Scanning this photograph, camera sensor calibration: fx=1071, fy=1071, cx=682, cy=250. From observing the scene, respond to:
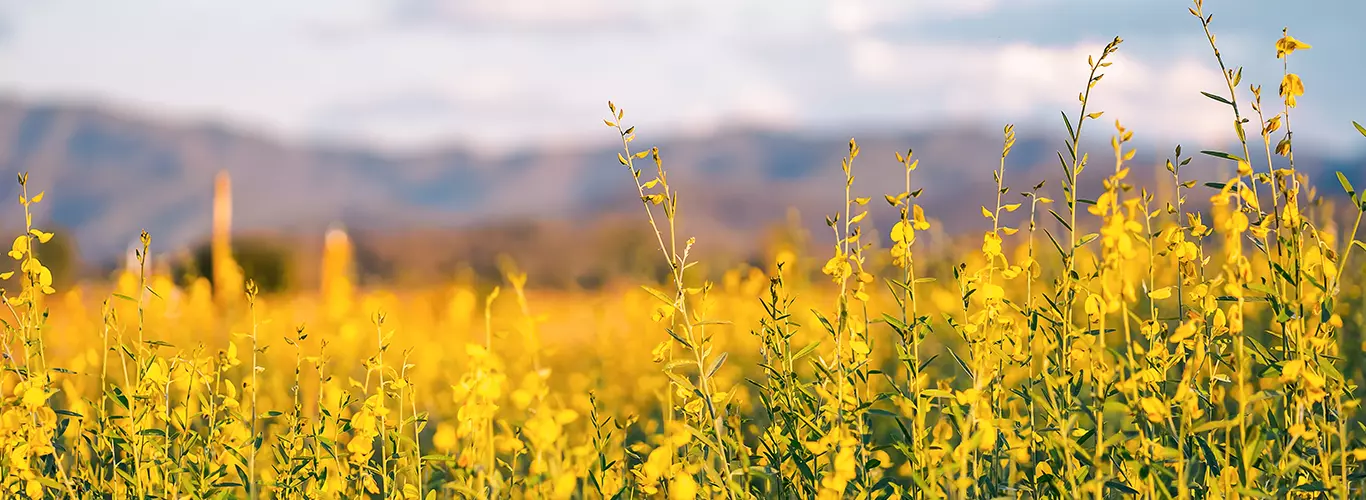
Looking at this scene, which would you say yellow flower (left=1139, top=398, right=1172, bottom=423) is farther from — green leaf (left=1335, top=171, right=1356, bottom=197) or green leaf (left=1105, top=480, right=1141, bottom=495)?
green leaf (left=1335, top=171, right=1356, bottom=197)

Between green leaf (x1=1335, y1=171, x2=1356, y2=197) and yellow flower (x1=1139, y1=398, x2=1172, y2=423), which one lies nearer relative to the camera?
yellow flower (x1=1139, y1=398, x2=1172, y2=423)

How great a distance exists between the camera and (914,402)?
6.09ft

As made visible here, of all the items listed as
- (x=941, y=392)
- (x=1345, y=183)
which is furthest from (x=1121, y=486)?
(x=1345, y=183)

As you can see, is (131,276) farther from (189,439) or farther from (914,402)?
(914,402)

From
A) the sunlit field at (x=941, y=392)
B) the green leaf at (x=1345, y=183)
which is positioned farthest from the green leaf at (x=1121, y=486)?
the green leaf at (x=1345, y=183)

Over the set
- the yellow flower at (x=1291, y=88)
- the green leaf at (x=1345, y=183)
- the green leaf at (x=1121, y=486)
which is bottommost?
the green leaf at (x=1121, y=486)

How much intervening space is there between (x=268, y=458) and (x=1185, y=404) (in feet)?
8.06

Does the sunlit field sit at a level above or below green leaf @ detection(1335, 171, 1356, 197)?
below

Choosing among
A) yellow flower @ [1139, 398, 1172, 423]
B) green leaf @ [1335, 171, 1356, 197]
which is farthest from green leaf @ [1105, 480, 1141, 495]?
green leaf @ [1335, 171, 1356, 197]

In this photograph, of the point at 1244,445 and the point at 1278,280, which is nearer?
the point at 1244,445

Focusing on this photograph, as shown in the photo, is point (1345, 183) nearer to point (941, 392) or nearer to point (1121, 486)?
point (1121, 486)

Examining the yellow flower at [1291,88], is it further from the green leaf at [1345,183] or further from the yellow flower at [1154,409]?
the yellow flower at [1154,409]

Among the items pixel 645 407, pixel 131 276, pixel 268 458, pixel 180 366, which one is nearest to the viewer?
pixel 180 366

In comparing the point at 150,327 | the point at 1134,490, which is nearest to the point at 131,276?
the point at 150,327
